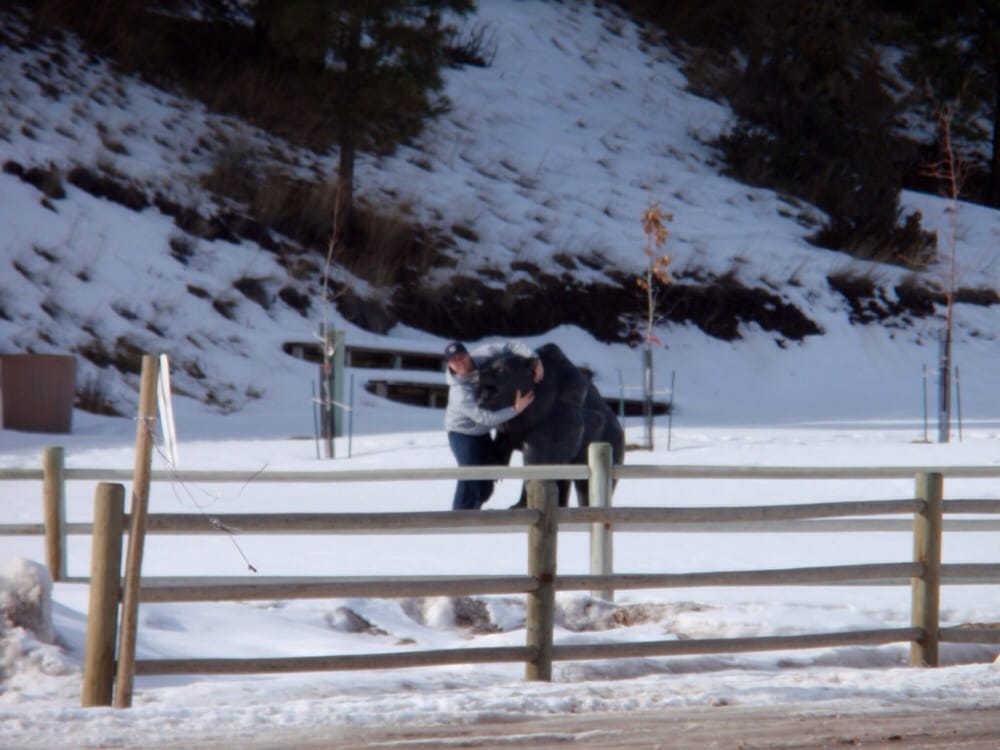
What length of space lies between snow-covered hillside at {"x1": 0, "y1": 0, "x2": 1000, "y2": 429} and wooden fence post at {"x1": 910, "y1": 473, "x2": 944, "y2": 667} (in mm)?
14123

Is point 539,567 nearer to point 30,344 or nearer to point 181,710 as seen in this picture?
point 181,710

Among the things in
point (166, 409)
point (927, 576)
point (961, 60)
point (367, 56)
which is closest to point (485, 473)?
point (927, 576)

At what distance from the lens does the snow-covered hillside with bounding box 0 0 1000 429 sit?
2097 cm

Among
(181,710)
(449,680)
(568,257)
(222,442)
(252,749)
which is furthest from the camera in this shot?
(568,257)

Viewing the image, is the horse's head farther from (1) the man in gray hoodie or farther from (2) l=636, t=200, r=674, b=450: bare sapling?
(2) l=636, t=200, r=674, b=450: bare sapling

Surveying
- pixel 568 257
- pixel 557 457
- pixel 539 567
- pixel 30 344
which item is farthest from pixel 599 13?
pixel 539 567

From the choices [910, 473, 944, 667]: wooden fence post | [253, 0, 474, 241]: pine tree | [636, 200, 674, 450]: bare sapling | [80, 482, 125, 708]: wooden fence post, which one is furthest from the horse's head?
[253, 0, 474, 241]: pine tree

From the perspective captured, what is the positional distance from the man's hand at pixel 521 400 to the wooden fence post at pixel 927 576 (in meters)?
2.85

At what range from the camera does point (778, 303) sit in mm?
27000

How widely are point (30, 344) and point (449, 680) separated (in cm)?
1506

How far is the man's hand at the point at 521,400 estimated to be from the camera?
28.7ft

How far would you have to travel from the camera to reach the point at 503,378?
28.7ft

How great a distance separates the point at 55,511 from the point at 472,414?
2.66 metres

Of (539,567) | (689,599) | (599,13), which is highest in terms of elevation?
(599,13)
